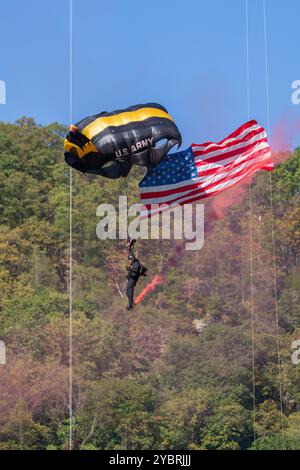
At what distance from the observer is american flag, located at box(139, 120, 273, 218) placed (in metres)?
70.1

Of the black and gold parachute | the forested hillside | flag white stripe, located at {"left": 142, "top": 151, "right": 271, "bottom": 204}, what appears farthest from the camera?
the forested hillside

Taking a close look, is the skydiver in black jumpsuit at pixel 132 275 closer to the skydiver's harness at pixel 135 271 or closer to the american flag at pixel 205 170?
the skydiver's harness at pixel 135 271

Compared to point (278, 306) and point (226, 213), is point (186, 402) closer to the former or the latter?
point (278, 306)

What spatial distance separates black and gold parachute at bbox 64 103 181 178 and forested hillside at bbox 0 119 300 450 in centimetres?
4366

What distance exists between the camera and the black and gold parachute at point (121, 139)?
67.9 meters

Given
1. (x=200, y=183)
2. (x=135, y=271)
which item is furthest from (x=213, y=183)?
(x=135, y=271)

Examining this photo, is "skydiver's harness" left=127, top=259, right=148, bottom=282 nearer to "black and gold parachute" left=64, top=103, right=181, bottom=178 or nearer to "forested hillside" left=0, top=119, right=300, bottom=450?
"black and gold parachute" left=64, top=103, right=181, bottom=178

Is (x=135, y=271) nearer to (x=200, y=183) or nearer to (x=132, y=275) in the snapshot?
(x=132, y=275)

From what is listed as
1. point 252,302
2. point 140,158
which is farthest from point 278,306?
point 140,158

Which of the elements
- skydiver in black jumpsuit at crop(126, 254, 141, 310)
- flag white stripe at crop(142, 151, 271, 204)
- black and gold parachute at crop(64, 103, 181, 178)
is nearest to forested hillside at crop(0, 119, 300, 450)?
flag white stripe at crop(142, 151, 271, 204)

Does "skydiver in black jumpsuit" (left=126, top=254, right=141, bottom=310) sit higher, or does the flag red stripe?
the flag red stripe

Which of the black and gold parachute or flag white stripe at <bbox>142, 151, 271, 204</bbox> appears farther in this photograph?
flag white stripe at <bbox>142, 151, 271, 204</bbox>

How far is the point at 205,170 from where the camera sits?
232ft

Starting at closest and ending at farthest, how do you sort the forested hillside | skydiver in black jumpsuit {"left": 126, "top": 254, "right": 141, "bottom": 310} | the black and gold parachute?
1. skydiver in black jumpsuit {"left": 126, "top": 254, "right": 141, "bottom": 310}
2. the black and gold parachute
3. the forested hillside
